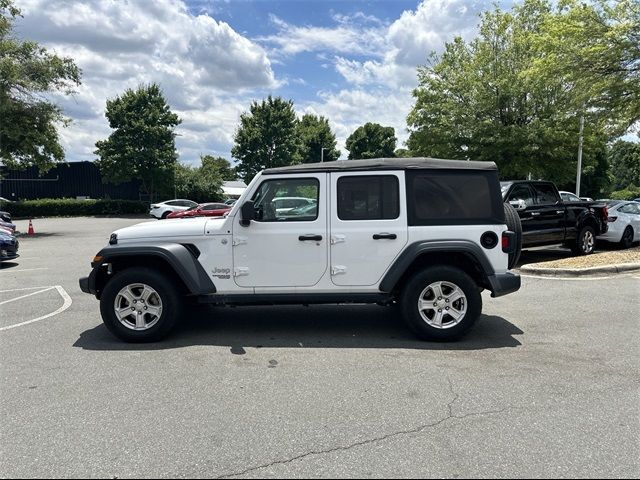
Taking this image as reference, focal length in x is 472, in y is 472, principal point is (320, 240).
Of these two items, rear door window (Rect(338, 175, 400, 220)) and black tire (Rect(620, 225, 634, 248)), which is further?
black tire (Rect(620, 225, 634, 248))

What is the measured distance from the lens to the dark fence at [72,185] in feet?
144

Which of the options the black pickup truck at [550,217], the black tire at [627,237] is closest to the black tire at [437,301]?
the black pickup truck at [550,217]

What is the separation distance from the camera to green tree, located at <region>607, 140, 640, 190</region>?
220ft

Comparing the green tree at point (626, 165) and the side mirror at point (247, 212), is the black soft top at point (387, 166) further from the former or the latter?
the green tree at point (626, 165)

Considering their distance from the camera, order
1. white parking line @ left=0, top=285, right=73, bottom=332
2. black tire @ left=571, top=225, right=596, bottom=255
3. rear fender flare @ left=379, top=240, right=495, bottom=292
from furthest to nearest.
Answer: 1. black tire @ left=571, top=225, right=596, bottom=255
2. white parking line @ left=0, top=285, right=73, bottom=332
3. rear fender flare @ left=379, top=240, right=495, bottom=292

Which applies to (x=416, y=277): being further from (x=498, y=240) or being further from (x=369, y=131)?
(x=369, y=131)

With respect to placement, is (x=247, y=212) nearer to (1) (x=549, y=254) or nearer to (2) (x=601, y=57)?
(1) (x=549, y=254)

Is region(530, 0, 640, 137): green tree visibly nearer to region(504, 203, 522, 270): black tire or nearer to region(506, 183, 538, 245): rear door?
region(506, 183, 538, 245): rear door

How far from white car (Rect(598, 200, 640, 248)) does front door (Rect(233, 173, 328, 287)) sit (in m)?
10.3

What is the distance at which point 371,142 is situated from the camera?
2462 inches

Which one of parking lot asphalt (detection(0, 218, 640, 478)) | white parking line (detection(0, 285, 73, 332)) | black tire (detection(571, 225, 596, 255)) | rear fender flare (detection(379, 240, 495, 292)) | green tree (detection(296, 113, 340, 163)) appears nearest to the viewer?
parking lot asphalt (detection(0, 218, 640, 478))

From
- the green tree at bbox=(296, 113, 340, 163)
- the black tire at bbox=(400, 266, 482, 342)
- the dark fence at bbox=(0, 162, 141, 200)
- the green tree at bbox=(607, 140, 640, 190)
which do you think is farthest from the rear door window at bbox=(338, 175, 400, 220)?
the green tree at bbox=(607, 140, 640, 190)

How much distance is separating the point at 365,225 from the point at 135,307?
2695 mm

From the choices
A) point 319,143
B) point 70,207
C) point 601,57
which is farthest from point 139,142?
point 601,57
